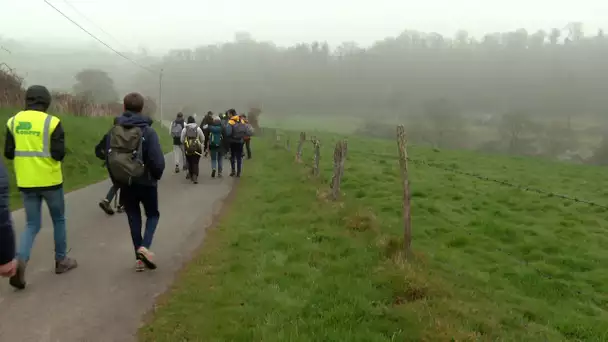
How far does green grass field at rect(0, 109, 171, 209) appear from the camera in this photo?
12.1 metres

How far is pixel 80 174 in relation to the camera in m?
13.6

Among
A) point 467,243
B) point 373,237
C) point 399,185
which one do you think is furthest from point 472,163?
point 373,237

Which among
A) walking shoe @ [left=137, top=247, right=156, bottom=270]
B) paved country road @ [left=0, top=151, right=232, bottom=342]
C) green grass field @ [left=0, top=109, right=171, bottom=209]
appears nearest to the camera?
paved country road @ [left=0, top=151, right=232, bottom=342]

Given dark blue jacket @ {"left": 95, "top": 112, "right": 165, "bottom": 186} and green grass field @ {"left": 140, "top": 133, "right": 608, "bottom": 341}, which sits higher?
dark blue jacket @ {"left": 95, "top": 112, "right": 165, "bottom": 186}

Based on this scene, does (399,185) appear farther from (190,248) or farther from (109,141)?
(109,141)

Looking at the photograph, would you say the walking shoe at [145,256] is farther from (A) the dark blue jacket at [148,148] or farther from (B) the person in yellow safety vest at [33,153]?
(B) the person in yellow safety vest at [33,153]

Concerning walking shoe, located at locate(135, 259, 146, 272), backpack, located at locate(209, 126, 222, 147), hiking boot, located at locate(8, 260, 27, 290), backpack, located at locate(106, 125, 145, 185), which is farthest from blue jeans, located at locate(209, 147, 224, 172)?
hiking boot, located at locate(8, 260, 27, 290)

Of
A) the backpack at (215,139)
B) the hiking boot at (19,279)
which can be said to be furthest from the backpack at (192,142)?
the hiking boot at (19,279)

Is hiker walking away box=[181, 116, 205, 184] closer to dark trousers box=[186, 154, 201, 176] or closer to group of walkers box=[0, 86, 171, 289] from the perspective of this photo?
dark trousers box=[186, 154, 201, 176]

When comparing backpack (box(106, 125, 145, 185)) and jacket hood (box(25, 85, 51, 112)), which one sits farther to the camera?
backpack (box(106, 125, 145, 185))

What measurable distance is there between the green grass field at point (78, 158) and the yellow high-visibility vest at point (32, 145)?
201 inches

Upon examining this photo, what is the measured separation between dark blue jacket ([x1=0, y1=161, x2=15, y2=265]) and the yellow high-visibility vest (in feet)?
9.42

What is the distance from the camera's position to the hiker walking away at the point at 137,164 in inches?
205

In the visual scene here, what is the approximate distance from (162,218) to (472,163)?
68.8 feet
